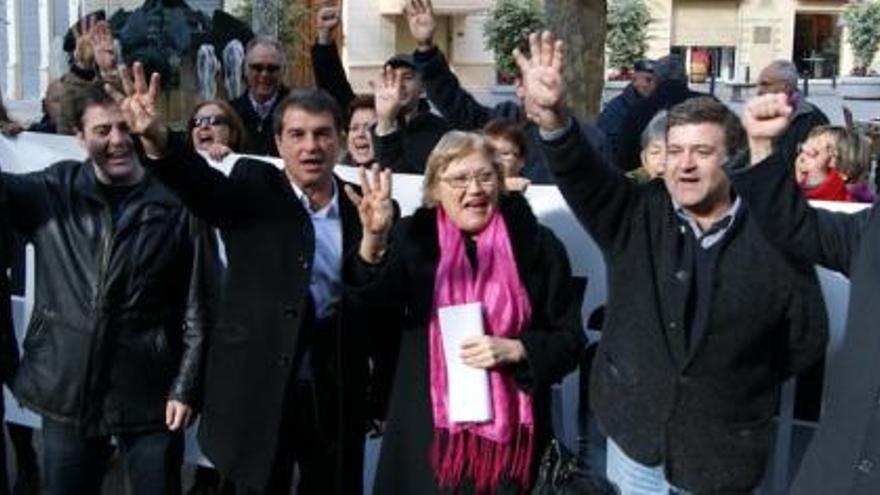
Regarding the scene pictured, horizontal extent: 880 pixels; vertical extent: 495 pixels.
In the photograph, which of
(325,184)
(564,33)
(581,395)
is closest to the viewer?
(325,184)

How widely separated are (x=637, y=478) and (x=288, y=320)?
1.13 meters

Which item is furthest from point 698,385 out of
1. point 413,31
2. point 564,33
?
point 564,33

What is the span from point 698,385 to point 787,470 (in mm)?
1092

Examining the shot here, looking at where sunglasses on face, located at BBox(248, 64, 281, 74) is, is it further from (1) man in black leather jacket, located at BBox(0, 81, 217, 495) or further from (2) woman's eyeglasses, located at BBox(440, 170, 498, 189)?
(2) woman's eyeglasses, located at BBox(440, 170, 498, 189)

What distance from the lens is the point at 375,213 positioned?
10.9ft

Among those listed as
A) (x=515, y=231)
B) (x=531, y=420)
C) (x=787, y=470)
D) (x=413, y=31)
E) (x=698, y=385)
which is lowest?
(x=787, y=470)

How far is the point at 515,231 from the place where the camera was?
136 inches

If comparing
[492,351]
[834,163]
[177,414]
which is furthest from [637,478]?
[834,163]

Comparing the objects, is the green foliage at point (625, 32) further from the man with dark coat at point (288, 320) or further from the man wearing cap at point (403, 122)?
the man with dark coat at point (288, 320)

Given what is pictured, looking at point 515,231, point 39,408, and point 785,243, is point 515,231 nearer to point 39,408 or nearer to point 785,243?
point 785,243

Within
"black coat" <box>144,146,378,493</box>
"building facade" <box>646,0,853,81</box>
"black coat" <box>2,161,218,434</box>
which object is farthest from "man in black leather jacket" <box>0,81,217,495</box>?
"building facade" <box>646,0,853,81</box>

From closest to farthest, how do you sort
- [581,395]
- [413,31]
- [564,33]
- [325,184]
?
[325,184] < [581,395] < [413,31] < [564,33]

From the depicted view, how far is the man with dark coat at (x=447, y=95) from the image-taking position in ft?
17.1

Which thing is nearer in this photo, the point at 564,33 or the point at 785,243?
the point at 785,243
